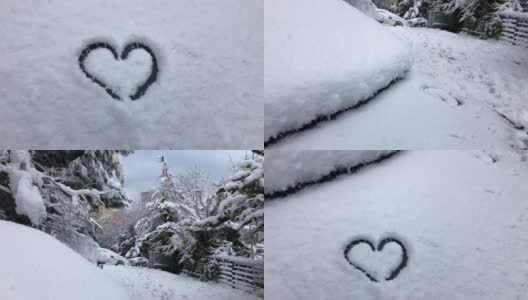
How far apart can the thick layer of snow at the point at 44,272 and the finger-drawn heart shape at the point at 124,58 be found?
465 millimetres

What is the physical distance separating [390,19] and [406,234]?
2.45 ft

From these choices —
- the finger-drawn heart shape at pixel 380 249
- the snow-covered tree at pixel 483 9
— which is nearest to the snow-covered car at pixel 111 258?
the finger-drawn heart shape at pixel 380 249

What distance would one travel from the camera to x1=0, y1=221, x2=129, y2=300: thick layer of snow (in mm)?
904

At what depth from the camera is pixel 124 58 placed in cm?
92

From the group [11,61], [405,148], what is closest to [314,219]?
[405,148]

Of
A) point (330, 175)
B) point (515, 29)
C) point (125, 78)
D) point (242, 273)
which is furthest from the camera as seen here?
point (515, 29)

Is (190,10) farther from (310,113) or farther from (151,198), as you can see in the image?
(151,198)

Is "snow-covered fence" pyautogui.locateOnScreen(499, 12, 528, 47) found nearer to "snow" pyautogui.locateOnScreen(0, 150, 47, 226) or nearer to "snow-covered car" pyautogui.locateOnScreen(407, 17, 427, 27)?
"snow-covered car" pyautogui.locateOnScreen(407, 17, 427, 27)

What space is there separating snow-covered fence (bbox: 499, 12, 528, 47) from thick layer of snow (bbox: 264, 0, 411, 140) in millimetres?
535

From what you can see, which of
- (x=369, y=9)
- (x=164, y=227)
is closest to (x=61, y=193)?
(x=164, y=227)

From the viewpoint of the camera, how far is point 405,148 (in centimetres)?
104

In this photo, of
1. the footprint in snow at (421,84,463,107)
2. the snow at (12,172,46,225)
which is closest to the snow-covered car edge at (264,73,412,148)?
the footprint in snow at (421,84,463,107)

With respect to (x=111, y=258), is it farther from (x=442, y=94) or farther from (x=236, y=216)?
(x=442, y=94)

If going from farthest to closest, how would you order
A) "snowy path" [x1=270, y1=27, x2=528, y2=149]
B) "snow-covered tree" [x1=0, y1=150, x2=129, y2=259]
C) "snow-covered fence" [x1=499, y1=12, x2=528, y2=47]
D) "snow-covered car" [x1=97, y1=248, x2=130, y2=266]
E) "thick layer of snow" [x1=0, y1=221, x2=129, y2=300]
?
"snow-covered fence" [x1=499, y1=12, x2=528, y2=47] < "snow-covered car" [x1=97, y1=248, x2=130, y2=266] < "snow-covered tree" [x1=0, y1=150, x2=129, y2=259] < "snowy path" [x1=270, y1=27, x2=528, y2=149] < "thick layer of snow" [x1=0, y1=221, x2=129, y2=300]
